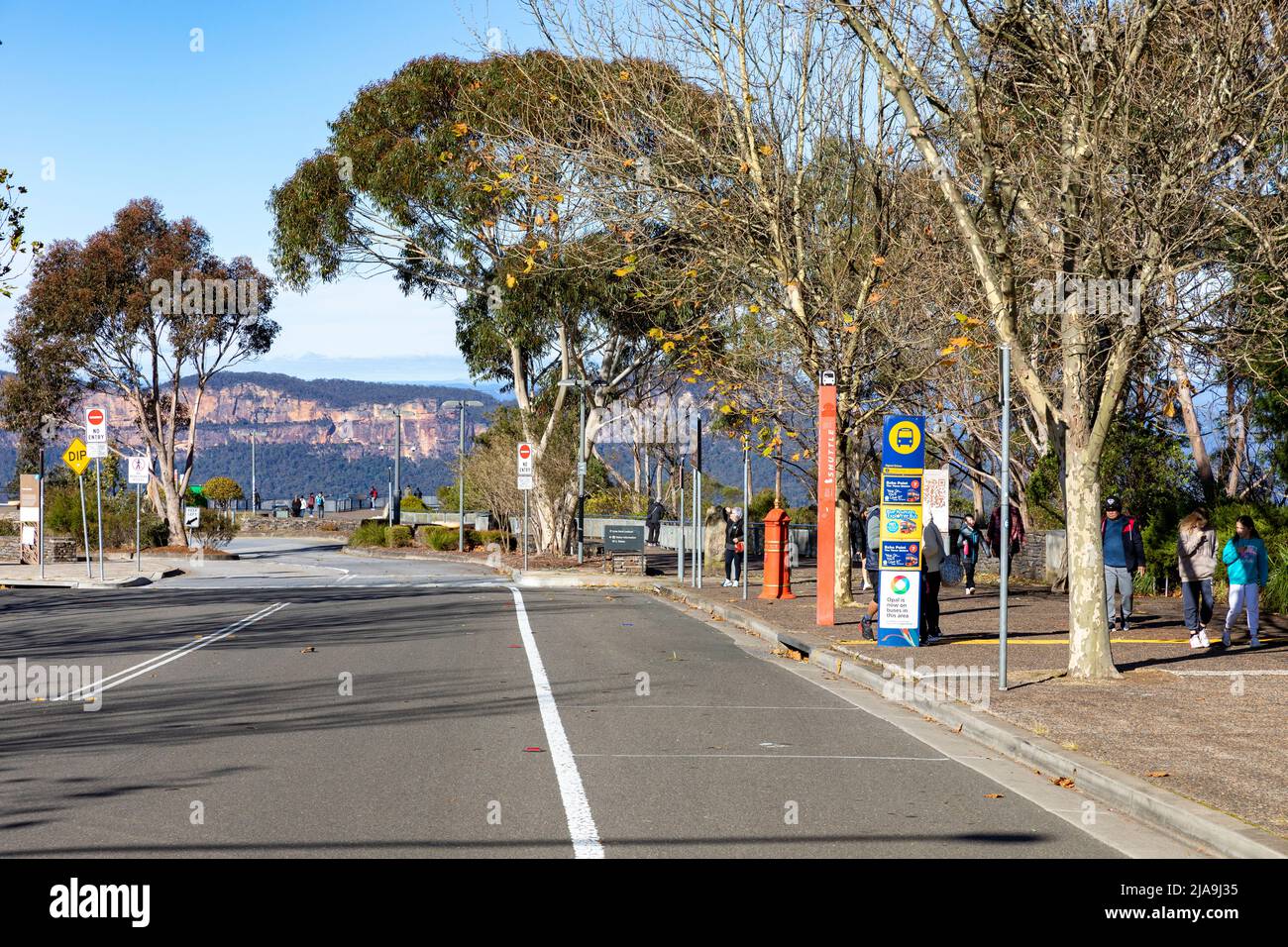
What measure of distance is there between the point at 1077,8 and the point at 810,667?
7.65 meters

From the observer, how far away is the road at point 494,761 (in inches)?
276

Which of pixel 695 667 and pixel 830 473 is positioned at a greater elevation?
pixel 830 473

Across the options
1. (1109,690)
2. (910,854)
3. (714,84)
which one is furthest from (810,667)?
(714,84)

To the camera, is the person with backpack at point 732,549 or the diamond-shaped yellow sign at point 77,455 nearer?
the person with backpack at point 732,549

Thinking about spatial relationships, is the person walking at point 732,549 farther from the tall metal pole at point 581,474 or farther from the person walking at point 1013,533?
the tall metal pole at point 581,474

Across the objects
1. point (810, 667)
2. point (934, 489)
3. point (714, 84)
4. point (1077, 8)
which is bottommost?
point (810, 667)

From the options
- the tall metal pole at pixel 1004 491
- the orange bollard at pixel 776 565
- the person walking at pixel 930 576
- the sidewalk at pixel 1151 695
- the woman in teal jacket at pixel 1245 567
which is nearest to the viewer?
the sidewalk at pixel 1151 695

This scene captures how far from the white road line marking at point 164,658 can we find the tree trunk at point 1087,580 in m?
9.27

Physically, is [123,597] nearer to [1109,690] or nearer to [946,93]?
[946,93]

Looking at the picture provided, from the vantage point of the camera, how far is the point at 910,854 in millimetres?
6723

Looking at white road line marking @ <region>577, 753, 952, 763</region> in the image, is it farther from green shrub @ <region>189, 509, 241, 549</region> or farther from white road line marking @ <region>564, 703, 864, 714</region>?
green shrub @ <region>189, 509, 241, 549</region>

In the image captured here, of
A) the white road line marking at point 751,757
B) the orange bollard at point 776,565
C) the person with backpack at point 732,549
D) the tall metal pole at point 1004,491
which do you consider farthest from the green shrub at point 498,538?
the white road line marking at point 751,757

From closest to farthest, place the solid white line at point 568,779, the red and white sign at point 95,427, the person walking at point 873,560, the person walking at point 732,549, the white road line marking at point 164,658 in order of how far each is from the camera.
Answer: the solid white line at point 568,779 → the white road line marking at point 164,658 → the person walking at point 873,560 → the person walking at point 732,549 → the red and white sign at point 95,427

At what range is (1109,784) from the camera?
27.1 feet
